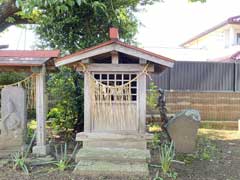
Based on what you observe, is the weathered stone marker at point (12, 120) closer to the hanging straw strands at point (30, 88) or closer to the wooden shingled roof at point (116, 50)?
the hanging straw strands at point (30, 88)


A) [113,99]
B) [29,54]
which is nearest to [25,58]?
[29,54]

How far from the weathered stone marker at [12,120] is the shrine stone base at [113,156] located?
4.14ft

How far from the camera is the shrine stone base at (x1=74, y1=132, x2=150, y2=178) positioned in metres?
5.35

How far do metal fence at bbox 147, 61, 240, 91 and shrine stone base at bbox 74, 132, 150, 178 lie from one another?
233 inches

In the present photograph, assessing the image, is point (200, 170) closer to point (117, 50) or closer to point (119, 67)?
point (119, 67)

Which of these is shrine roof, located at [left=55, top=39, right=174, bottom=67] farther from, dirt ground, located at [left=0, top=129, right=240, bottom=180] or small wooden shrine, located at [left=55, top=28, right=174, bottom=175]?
dirt ground, located at [left=0, top=129, right=240, bottom=180]

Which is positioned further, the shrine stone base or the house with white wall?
the house with white wall

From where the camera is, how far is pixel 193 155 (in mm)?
7168

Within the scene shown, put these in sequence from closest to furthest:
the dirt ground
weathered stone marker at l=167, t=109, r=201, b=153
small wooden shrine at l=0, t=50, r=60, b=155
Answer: the dirt ground < small wooden shrine at l=0, t=50, r=60, b=155 < weathered stone marker at l=167, t=109, r=201, b=153

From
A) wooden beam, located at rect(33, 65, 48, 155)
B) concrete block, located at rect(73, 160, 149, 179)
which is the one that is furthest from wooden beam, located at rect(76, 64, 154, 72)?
concrete block, located at rect(73, 160, 149, 179)

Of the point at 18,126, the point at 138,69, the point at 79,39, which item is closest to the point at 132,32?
the point at 79,39

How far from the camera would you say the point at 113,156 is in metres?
5.96

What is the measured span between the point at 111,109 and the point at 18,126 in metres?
1.98

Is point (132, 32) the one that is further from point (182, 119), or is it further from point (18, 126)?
point (18, 126)
